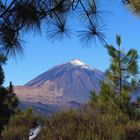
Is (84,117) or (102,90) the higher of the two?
(102,90)

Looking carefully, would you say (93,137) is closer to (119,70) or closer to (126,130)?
(126,130)

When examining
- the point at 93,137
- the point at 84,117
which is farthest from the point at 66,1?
the point at 84,117

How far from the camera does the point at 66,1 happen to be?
18.4 feet

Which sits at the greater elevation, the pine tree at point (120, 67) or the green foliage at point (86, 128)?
the pine tree at point (120, 67)

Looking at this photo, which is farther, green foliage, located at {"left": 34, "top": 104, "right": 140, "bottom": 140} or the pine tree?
the pine tree

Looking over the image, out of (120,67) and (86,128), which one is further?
(120,67)

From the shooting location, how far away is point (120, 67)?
2488 centimetres

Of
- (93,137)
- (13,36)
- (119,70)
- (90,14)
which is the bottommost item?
(93,137)

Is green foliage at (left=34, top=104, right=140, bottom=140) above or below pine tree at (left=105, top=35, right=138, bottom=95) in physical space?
below

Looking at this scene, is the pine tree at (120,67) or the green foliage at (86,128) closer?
the green foliage at (86,128)

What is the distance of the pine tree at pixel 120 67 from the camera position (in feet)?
81.3

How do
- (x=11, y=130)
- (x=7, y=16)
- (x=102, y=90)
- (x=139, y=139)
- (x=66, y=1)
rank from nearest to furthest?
(x=7, y=16) < (x=66, y=1) < (x=139, y=139) < (x=11, y=130) < (x=102, y=90)

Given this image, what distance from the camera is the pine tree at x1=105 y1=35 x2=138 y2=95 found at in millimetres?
24766

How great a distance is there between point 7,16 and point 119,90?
1997cm
